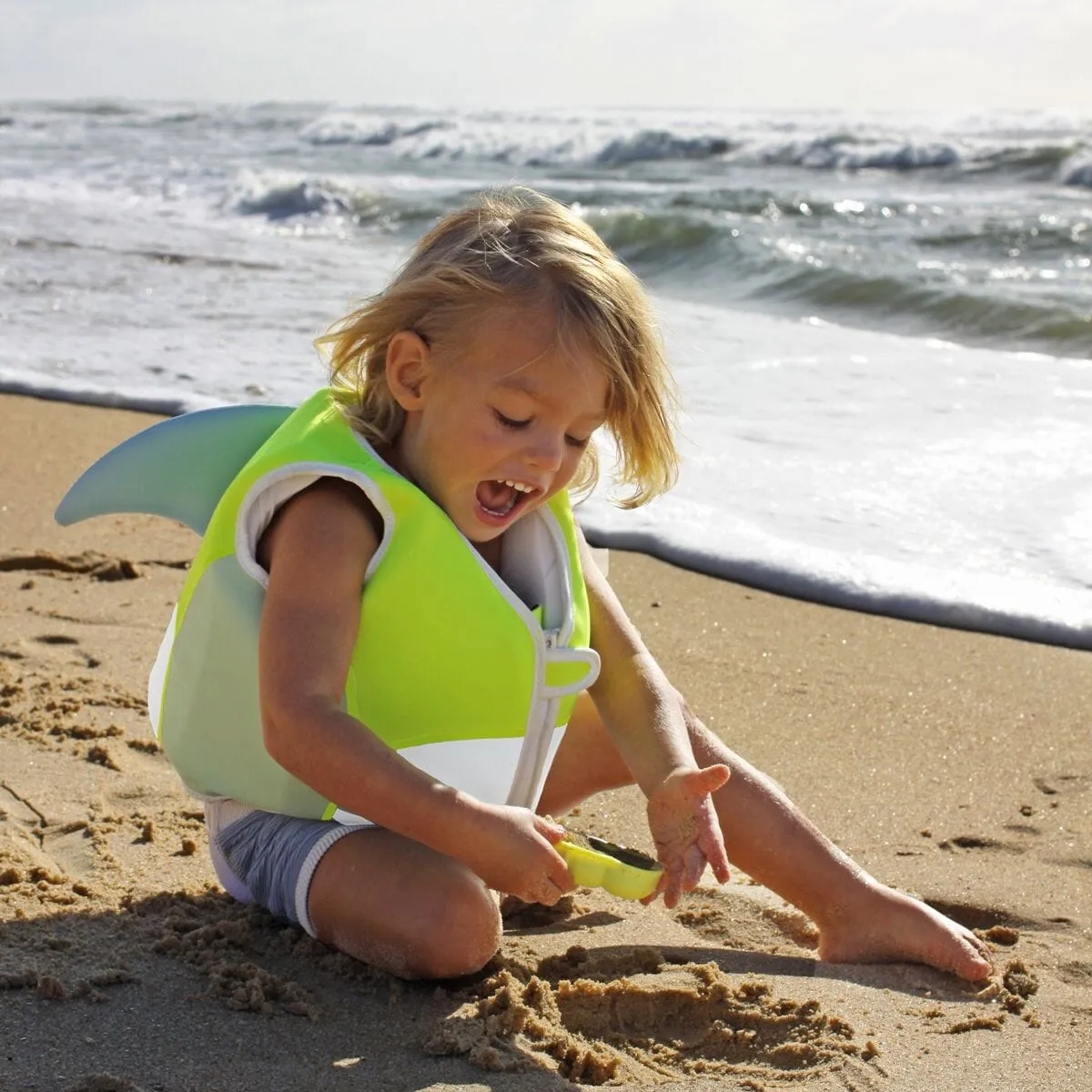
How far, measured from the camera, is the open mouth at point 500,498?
231 cm

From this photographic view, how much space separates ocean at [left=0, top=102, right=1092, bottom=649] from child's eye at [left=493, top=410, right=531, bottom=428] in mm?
1273

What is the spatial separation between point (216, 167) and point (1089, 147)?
956cm

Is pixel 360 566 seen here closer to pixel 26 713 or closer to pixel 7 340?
pixel 26 713

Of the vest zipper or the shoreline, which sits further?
the shoreline

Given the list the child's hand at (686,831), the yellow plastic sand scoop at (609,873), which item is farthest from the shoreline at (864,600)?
the yellow plastic sand scoop at (609,873)

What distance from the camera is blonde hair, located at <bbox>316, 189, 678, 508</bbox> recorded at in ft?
7.41

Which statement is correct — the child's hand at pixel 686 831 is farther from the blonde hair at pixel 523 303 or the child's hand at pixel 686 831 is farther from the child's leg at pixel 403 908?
the blonde hair at pixel 523 303

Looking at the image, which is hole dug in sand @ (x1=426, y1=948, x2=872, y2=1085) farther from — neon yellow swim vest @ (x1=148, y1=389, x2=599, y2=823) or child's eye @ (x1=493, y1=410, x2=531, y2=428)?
child's eye @ (x1=493, y1=410, x2=531, y2=428)

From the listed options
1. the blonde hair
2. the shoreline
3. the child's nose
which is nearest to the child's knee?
the child's nose

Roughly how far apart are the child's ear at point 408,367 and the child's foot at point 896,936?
109cm

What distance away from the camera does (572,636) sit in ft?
7.84

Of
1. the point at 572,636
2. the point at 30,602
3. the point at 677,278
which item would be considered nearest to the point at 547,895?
the point at 572,636

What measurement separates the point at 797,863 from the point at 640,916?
282 millimetres

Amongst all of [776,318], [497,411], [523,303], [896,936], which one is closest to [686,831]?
[896,936]
